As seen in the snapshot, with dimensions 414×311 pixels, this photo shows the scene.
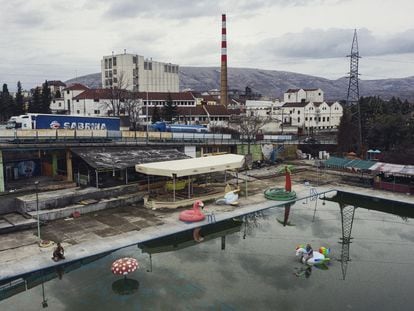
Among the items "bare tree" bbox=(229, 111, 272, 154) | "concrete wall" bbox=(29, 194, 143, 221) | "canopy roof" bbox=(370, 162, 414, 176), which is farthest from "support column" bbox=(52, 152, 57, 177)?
"canopy roof" bbox=(370, 162, 414, 176)

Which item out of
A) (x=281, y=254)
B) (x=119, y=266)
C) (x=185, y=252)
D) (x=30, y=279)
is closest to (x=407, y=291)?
(x=281, y=254)

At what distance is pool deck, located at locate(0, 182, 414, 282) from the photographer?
1880 centimetres

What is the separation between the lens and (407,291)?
17.2m

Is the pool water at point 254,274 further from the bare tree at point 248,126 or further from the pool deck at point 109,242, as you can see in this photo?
the bare tree at point 248,126

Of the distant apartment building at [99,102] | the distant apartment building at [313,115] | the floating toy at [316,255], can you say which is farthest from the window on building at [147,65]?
the floating toy at [316,255]

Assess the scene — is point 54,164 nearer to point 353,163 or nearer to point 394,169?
point 353,163

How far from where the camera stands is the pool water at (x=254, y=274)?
16.1 m

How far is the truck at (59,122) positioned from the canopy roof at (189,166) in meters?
11.5

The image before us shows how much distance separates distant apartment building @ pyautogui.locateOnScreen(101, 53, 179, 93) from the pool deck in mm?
86234

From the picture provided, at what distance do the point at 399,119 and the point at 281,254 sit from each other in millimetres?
37448

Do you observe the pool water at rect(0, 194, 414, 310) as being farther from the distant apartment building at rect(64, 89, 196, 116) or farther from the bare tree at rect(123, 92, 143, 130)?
the distant apartment building at rect(64, 89, 196, 116)

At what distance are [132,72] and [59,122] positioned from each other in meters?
82.2

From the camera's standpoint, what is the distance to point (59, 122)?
37.1 metres

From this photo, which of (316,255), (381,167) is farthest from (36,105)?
(316,255)
